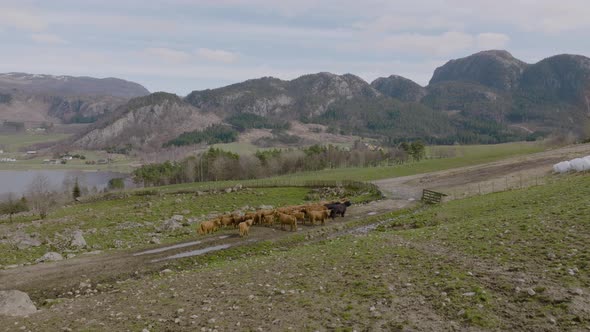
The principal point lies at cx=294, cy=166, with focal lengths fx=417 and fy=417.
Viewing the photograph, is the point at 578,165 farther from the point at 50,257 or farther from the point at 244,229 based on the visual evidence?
the point at 50,257

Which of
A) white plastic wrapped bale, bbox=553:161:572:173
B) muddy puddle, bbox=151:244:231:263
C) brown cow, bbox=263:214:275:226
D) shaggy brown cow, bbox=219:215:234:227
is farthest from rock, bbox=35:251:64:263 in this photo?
white plastic wrapped bale, bbox=553:161:572:173

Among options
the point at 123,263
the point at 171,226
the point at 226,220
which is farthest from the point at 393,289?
the point at 171,226

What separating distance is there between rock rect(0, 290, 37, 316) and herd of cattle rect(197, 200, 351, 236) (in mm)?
17382

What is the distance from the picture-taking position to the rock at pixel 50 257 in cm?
2795

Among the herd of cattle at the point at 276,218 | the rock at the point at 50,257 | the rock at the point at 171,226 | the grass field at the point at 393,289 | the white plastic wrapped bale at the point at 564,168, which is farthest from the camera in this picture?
the white plastic wrapped bale at the point at 564,168

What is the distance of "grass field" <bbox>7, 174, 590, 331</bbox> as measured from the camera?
1231 cm

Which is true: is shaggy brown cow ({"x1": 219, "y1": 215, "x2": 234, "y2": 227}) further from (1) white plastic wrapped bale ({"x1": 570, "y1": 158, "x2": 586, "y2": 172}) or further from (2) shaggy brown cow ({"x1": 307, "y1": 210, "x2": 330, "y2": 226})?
(1) white plastic wrapped bale ({"x1": 570, "y1": 158, "x2": 586, "y2": 172})

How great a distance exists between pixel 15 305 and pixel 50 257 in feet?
41.3

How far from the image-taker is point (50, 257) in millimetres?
28406

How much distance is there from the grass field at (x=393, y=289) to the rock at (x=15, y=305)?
1.03 metres

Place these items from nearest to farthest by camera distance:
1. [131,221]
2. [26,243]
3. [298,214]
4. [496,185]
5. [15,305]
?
1. [15,305]
2. [26,243]
3. [298,214]
4. [131,221]
5. [496,185]

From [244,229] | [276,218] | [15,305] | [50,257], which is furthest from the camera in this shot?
[276,218]

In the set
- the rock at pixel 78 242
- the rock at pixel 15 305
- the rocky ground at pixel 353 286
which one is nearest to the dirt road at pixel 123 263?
the rocky ground at pixel 353 286

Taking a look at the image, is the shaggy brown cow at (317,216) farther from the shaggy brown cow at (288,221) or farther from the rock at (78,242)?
the rock at (78,242)
